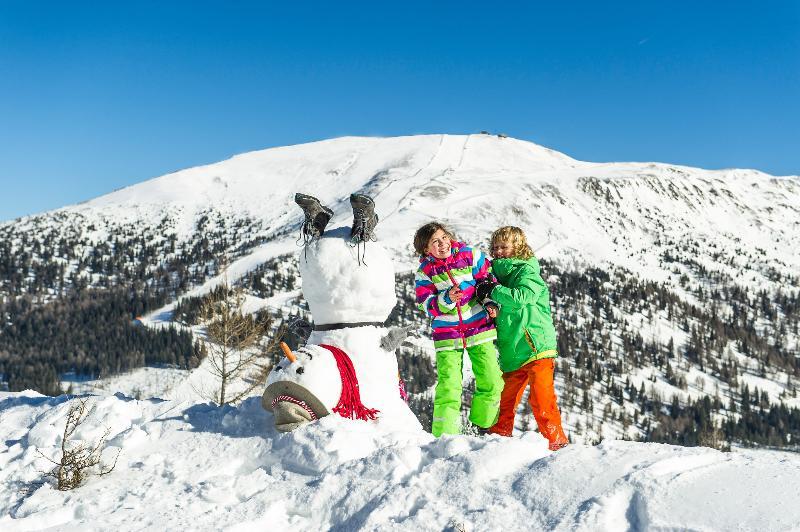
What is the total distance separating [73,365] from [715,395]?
77.8m

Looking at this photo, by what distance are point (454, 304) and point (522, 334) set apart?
656 millimetres

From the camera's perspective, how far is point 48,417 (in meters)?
5.28

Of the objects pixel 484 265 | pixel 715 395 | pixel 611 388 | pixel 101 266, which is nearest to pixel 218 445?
pixel 484 265

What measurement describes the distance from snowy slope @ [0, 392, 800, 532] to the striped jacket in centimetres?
104

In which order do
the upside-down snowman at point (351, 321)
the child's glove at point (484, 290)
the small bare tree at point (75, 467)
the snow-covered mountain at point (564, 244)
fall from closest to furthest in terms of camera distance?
1. the small bare tree at point (75, 467)
2. the upside-down snowman at point (351, 321)
3. the child's glove at point (484, 290)
4. the snow-covered mountain at point (564, 244)

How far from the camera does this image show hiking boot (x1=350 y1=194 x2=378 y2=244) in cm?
520

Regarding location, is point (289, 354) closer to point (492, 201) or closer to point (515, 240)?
point (515, 240)

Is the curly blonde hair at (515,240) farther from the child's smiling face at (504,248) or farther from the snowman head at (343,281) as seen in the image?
the snowman head at (343,281)

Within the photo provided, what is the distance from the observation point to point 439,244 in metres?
5.12

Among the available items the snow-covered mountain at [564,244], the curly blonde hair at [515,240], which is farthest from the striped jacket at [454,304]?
the snow-covered mountain at [564,244]

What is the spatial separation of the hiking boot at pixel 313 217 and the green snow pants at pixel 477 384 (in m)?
1.61

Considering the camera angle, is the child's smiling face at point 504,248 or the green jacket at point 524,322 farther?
the child's smiling face at point 504,248

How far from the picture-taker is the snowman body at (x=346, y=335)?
15.4 feet

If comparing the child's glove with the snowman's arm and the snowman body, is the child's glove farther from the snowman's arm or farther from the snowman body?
the snowman body
